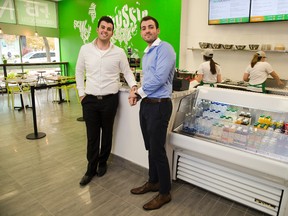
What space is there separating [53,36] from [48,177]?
29.2ft

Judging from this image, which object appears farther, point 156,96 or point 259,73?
point 259,73

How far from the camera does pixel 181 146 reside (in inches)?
97.1

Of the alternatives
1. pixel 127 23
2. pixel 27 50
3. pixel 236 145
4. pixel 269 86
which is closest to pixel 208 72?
pixel 269 86

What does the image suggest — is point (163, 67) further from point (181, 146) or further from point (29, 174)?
point (29, 174)

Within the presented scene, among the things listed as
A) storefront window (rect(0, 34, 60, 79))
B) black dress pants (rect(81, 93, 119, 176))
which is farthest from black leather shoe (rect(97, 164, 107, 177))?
storefront window (rect(0, 34, 60, 79))

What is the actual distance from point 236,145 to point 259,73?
2.84 metres

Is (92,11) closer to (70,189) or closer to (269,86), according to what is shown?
(269,86)

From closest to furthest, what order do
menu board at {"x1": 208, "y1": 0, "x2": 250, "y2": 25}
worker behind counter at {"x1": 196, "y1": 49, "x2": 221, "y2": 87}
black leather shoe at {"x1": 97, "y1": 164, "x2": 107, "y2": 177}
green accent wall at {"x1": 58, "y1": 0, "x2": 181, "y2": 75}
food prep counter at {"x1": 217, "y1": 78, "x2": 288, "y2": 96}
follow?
1. black leather shoe at {"x1": 97, "y1": 164, "x2": 107, "y2": 177}
2. worker behind counter at {"x1": 196, "y1": 49, "x2": 221, "y2": 87}
3. food prep counter at {"x1": 217, "y1": 78, "x2": 288, "y2": 96}
4. menu board at {"x1": 208, "y1": 0, "x2": 250, "y2": 25}
5. green accent wall at {"x1": 58, "y1": 0, "x2": 181, "y2": 75}

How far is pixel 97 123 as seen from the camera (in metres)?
2.76

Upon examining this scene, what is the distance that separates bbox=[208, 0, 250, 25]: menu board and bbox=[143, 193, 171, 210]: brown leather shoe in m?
4.41

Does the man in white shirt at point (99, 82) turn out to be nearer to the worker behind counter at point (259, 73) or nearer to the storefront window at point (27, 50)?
the worker behind counter at point (259, 73)

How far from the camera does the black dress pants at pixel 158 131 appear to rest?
2160 mm

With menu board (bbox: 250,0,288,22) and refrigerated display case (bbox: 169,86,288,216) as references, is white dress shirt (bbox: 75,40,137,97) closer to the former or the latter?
refrigerated display case (bbox: 169,86,288,216)

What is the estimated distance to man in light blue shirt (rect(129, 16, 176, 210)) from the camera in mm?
2061
